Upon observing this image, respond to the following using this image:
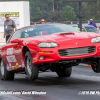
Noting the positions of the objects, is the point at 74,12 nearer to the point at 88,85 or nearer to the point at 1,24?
the point at 1,24

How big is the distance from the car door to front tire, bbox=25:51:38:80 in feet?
1.41

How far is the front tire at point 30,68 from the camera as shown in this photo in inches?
322

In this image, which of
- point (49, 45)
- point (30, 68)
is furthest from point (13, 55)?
point (49, 45)

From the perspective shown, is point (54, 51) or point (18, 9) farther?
point (18, 9)

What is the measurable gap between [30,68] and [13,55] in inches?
44.6

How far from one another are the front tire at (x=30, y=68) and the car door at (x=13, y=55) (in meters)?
0.43

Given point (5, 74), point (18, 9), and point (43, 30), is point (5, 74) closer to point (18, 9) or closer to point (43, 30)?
point (43, 30)

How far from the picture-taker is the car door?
9.05m

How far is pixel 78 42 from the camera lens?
809 centimetres

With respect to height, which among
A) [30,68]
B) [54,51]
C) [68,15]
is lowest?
[68,15]

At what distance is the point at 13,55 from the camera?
938 centimetres

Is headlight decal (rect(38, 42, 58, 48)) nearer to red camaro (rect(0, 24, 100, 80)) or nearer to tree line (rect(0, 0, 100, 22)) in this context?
red camaro (rect(0, 24, 100, 80))

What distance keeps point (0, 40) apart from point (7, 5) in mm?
2582

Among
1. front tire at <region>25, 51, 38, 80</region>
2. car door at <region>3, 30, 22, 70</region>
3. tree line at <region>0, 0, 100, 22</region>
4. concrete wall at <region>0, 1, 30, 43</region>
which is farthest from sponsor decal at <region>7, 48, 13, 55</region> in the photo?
tree line at <region>0, 0, 100, 22</region>
